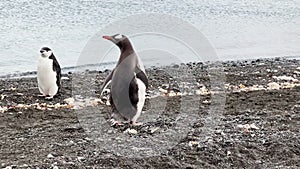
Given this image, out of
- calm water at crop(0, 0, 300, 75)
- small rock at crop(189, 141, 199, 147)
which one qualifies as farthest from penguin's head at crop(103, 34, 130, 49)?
calm water at crop(0, 0, 300, 75)

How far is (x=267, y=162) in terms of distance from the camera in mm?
4512

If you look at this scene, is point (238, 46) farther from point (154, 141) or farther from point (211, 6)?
point (154, 141)

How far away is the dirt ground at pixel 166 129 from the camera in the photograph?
4430 millimetres

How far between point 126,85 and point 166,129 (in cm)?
62

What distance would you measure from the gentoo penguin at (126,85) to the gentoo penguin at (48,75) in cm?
248

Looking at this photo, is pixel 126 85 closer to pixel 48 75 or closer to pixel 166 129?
pixel 166 129

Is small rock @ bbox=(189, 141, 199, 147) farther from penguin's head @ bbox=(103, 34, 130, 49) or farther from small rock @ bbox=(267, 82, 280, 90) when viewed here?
small rock @ bbox=(267, 82, 280, 90)

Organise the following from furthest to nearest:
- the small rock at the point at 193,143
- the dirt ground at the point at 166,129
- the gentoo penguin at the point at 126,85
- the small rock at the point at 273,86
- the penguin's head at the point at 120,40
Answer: the small rock at the point at 273,86 → the penguin's head at the point at 120,40 → the gentoo penguin at the point at 126,85 → the small rock at the point at 193,143 → the dirt ground at the point at 166,129

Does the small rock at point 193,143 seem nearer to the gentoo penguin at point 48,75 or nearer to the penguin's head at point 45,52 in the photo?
the gentoo penguin at point 48,75

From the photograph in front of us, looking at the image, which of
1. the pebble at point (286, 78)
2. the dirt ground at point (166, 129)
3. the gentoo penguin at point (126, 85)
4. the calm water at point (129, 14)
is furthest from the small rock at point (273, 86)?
the calm water at point (129, 14)

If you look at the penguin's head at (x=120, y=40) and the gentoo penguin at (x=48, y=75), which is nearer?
the penguin's head at (x=120, y=40)

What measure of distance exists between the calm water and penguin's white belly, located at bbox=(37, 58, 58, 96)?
2.82 m

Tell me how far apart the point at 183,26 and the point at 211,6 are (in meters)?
5.44

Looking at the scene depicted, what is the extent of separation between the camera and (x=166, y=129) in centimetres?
520
